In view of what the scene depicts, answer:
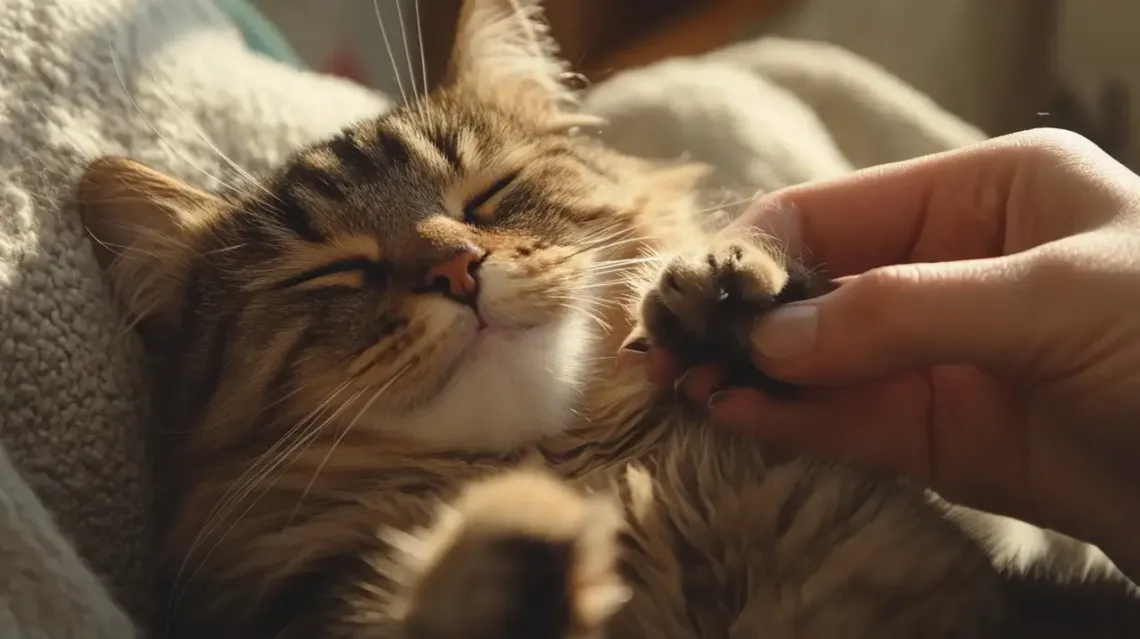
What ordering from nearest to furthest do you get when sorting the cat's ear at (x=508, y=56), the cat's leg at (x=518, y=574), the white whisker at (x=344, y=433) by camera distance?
1. the cat's leg at (x=518, y=574)
2. the white whisker at (x=344, y=433)
3. the cat's ear at (x=508, y=56)

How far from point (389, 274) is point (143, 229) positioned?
0.28 m

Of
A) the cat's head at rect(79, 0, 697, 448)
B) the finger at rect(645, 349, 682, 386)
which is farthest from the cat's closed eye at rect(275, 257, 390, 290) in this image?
the finger at rect(645, 349, 682, 386)

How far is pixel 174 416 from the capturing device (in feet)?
3.54

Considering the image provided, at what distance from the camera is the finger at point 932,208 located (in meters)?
1.04

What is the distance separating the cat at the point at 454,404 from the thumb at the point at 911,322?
4 centimetres

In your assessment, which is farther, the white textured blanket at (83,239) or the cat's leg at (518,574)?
the white textured blanket at (83,239)

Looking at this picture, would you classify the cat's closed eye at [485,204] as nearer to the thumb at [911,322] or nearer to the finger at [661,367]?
the finger at [661,367]

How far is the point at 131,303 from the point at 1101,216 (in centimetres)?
95

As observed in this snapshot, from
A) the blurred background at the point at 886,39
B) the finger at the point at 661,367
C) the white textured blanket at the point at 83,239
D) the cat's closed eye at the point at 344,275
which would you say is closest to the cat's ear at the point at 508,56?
the white textured blanket at the point at 83,239

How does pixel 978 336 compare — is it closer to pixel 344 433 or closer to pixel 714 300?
pixel 714 300

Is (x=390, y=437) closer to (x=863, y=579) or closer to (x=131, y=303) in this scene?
(x=131, y=303)

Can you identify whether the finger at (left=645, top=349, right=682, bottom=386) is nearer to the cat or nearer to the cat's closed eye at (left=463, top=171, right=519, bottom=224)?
the cat

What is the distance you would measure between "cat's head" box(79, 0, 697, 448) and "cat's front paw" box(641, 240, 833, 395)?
126 millimetres

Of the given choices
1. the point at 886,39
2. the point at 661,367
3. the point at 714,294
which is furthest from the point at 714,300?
the point at 886,39
